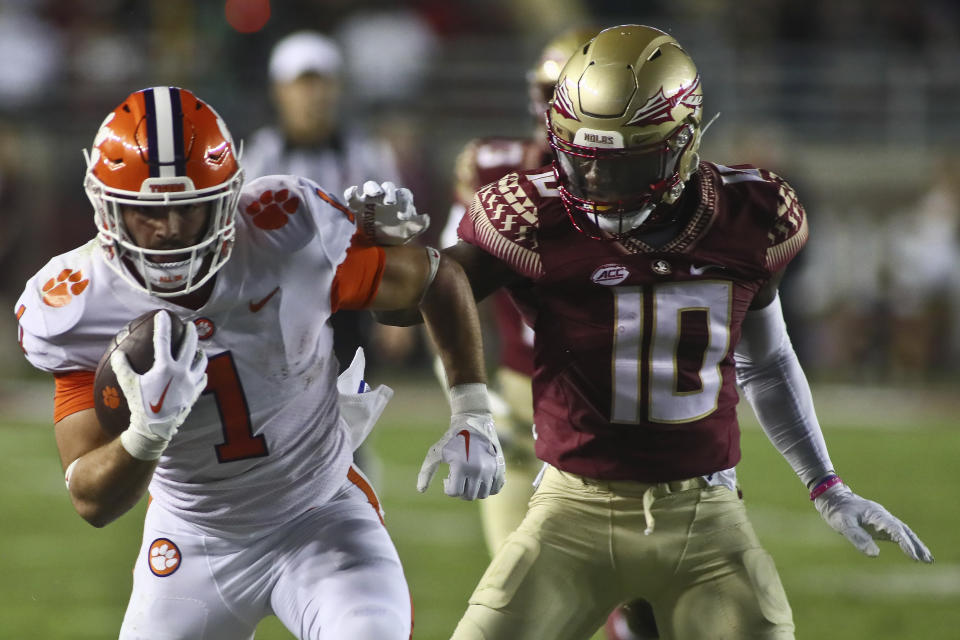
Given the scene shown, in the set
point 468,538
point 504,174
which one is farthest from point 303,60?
point 468,538

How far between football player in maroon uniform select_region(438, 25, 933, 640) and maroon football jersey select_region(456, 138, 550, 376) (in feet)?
4.31

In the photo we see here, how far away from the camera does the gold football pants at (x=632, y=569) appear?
2771mm

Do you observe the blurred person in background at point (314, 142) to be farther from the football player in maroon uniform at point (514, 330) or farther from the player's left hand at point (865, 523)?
the player's left hand at point (865, 523)

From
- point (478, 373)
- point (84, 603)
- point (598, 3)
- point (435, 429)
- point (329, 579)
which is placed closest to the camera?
point (329, 579)

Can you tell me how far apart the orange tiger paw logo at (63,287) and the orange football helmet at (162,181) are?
0.27 feet

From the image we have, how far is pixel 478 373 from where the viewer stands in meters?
3.06

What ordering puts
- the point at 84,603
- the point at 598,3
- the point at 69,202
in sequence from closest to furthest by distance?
1. the point at 84,603
2. the point at 69,202
3. the point at 598,3

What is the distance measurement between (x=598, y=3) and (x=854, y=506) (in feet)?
35.4

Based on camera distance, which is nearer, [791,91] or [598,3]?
[791,91]

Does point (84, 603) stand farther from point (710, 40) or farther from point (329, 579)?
point (710, 40)

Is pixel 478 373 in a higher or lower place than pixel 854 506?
higher

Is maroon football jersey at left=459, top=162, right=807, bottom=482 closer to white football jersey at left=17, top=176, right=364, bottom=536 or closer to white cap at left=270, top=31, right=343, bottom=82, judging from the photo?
white football jersey at left=17, top=176, right=364, bottom=536

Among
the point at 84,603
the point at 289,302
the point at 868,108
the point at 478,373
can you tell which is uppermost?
the point at 289,302

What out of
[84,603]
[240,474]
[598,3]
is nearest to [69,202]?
[598,3]
